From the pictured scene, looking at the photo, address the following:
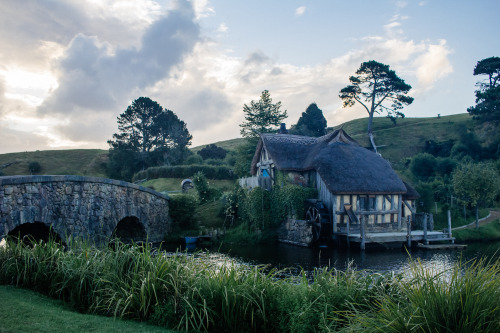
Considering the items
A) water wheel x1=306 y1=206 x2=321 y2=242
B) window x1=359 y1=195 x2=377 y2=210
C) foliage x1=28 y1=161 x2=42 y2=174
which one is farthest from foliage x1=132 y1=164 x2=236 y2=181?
window x1=359 y1=195 x2=377 y2=210

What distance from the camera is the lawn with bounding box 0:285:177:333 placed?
20.7ft

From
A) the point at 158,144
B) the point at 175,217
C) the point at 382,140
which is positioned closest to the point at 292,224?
the point at 175,217

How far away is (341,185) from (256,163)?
9.47 m

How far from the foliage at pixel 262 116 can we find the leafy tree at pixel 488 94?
98.7 ft

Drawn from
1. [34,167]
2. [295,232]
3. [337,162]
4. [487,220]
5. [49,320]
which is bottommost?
[295,232]

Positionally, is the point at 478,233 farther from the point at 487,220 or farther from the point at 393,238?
the point at 393,238

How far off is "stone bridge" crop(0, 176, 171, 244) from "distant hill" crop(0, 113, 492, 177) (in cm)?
3150

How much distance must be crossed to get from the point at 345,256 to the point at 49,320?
17.3m

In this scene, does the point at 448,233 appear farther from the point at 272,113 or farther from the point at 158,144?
the point at 158,144

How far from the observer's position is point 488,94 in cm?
5419

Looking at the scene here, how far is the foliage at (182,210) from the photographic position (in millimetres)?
27703

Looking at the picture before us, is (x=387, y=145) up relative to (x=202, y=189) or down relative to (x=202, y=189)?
up

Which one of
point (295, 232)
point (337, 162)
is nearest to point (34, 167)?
point (295, 232)

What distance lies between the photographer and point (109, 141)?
198ft
